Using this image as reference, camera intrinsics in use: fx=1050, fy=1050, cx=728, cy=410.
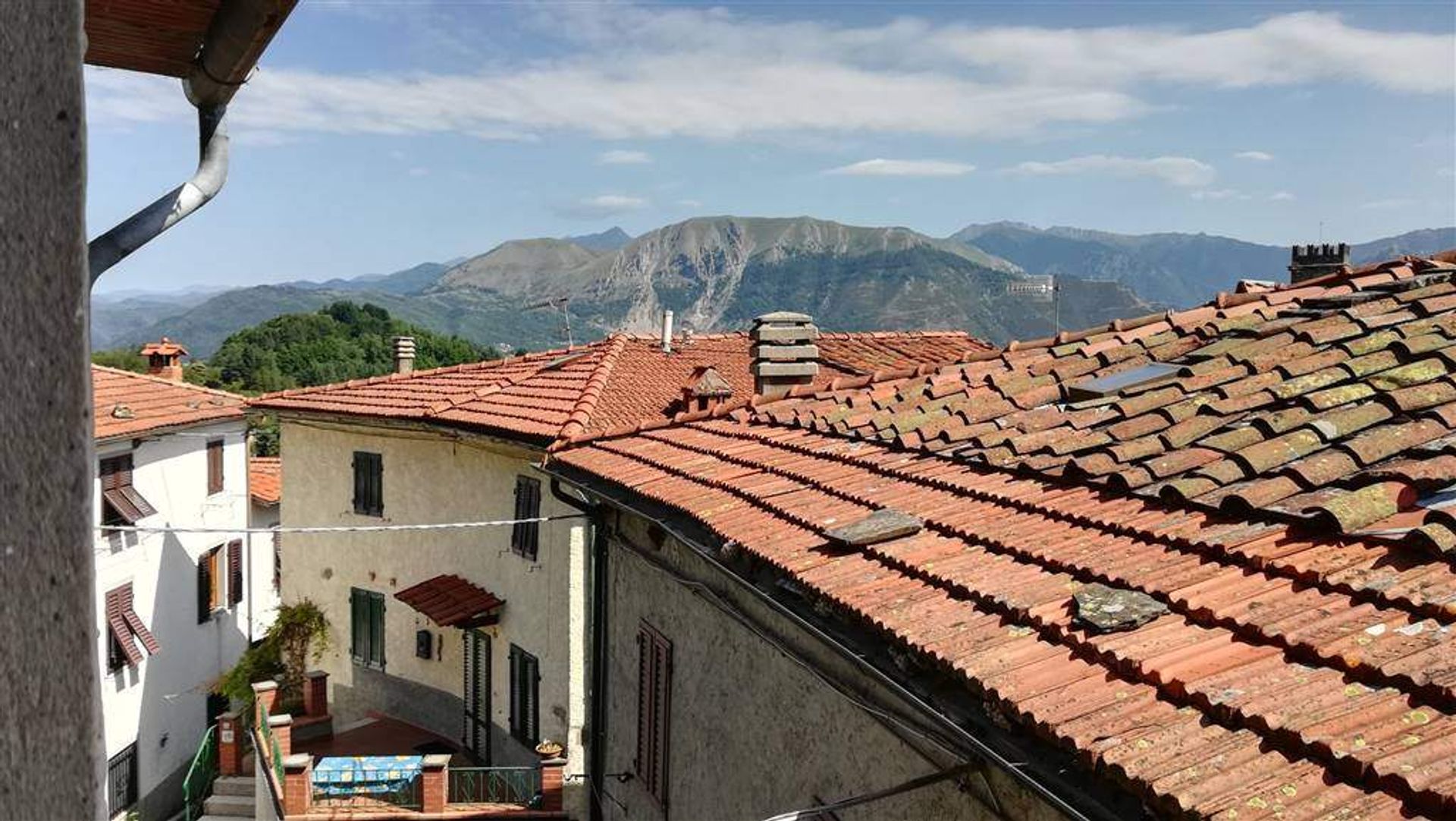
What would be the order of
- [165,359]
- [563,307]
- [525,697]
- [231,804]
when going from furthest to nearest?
[165,359]
[563,307]
[231,804]
[525,697]

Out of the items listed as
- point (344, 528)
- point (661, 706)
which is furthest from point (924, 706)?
point (344, 528)

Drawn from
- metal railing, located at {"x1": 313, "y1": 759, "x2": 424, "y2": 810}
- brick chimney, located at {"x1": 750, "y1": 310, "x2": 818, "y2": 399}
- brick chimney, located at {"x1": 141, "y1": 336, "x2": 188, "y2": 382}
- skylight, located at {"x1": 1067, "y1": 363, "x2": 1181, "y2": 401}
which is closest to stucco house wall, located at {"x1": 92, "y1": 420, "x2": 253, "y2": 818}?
brick chimney, located at {"x1": 141, "y1": 336, "x2": 188, "y2": 382}

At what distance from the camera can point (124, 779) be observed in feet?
66.7

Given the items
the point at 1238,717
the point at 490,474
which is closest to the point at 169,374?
the point at 490,474

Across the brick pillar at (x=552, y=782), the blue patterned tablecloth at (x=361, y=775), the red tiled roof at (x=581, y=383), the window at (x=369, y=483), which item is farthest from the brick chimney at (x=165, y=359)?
the brick pillar at (x=552, y=782)

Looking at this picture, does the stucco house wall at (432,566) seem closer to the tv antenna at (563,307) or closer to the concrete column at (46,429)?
the tv antenna at (563,307)

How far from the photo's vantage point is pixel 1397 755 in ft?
8.56

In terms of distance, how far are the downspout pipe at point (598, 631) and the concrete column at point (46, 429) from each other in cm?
787

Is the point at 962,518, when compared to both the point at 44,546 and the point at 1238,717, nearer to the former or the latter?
the point at 1238,717

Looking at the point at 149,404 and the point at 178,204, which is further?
the point at 149,404

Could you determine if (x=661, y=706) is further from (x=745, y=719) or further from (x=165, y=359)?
(x=165, y=359)

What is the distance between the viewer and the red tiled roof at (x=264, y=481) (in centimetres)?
2998

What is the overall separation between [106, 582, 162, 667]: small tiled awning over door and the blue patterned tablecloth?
8495 millimetres

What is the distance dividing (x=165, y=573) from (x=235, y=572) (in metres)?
3.87
